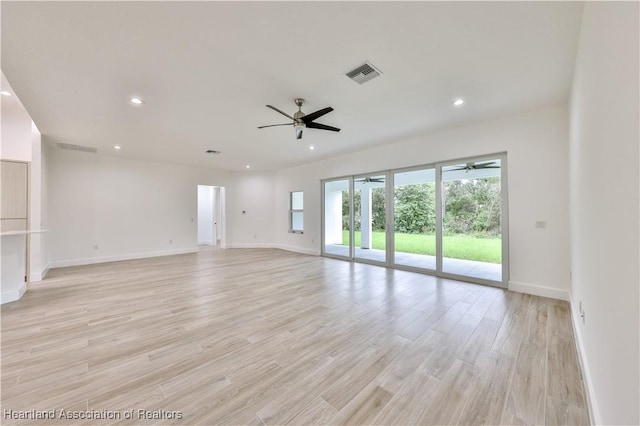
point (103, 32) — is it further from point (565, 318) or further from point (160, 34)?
point (565, 318)

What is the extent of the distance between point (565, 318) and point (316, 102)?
4.07m

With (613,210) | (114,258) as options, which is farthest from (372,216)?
(114,258)

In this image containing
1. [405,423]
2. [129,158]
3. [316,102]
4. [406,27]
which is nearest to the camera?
[405,423]

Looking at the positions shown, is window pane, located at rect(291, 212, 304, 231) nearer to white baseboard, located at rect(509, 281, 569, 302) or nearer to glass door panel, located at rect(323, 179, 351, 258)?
glass door panel, located at rect(323, 179, 351, 258)

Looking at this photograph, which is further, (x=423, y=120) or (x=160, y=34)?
(x=423, y=120)

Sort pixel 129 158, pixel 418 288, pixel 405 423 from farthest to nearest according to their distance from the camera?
pixel 129 158
pixel 418 288
pixel 405 423

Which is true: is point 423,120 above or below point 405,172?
above

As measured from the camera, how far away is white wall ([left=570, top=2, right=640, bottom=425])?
88 cm

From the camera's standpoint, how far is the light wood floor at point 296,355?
1.61 meters

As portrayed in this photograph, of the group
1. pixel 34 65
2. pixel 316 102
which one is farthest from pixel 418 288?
pixel 34 65

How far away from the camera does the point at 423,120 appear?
411 centimetres

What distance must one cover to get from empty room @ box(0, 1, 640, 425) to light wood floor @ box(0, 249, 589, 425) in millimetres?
22

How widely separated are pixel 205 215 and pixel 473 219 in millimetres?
9792

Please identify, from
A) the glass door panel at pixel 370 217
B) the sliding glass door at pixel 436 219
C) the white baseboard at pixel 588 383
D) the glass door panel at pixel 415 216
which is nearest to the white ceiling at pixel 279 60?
the sliding glass door at pixel 436 219
